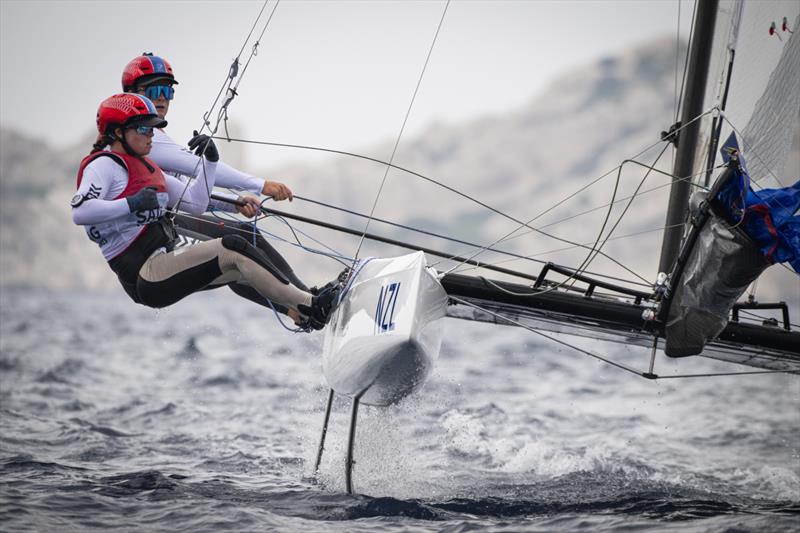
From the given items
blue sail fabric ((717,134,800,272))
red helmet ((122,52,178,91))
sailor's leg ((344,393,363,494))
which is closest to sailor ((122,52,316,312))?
red helmet ((122,52,178,91))

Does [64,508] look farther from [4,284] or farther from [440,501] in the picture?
[4,284]

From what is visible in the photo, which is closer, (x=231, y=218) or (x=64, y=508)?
(x=64, y=508)

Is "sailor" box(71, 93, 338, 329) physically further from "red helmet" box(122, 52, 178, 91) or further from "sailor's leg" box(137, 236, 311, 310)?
"red helmet" box(122, 52, 178, 91)

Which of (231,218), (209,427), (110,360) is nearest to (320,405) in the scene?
(209,427)

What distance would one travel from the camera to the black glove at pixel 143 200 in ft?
11.8

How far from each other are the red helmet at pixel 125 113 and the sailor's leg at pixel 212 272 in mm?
557

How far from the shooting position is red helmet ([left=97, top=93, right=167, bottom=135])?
12.1ft

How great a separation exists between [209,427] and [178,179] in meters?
2.39

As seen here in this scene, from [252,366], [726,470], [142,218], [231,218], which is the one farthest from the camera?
[252,366]

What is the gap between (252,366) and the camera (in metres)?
10.7

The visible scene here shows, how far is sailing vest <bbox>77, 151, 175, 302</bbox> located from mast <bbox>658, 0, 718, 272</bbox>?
7.74ft

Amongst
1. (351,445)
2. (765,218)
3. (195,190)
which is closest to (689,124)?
(765,218)

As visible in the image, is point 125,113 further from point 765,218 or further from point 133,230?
point 765,218

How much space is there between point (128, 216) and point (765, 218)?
8.25ft
